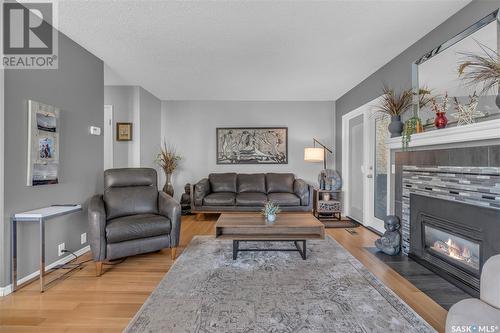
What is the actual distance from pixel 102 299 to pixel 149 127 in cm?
374

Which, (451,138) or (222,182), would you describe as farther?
(222,182)

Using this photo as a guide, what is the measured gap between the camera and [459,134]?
2.20 m

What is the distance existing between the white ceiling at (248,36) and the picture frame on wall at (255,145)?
1477 mm

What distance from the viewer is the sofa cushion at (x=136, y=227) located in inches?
103

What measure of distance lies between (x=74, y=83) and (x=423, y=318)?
4.06 m

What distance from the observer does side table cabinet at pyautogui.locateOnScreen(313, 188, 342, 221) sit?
16.0 ft

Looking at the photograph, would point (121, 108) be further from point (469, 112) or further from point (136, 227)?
point (469, 112)

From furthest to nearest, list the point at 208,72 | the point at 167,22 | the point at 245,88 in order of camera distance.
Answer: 1. the point at 245,88
2. the point at 208,72
3. the point at 167,22

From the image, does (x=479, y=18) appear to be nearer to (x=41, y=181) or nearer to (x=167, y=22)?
(x=167, y=22)

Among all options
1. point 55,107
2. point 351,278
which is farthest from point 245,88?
point 351,278

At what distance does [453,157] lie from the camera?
91.0 inches

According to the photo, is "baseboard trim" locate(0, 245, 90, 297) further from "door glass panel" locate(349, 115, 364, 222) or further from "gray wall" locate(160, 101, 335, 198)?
"door glass panel" locate(349, 115, 364, 222)

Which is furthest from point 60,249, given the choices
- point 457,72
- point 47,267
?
point 457,72

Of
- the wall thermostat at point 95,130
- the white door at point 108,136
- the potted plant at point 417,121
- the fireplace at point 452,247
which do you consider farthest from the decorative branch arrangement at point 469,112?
the white door at point 108,136
